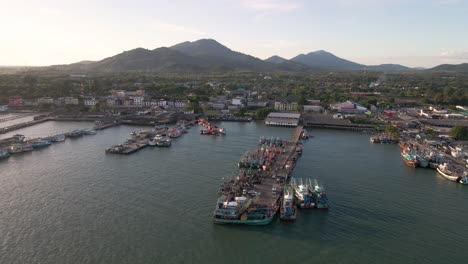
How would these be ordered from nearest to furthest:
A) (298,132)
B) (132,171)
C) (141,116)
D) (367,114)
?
(132,171) → (298,132) → (141,116) → (367,114)

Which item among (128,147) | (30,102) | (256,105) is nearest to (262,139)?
(128,147)

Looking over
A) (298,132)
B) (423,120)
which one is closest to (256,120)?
(298,132)

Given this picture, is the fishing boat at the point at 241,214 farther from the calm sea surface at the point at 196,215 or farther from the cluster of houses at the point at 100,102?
the cluster of houses at the point at 100,102

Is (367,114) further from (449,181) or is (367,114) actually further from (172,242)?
(172,242)

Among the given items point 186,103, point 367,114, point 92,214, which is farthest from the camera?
point 186,103

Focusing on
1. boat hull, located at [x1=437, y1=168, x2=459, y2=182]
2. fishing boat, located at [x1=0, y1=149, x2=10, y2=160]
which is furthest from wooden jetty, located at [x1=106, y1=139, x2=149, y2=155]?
boat hull, located at [x1=437, y1=168, x2=459, y2=182]

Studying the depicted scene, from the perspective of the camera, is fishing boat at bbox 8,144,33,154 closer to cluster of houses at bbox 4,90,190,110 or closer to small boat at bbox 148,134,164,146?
small boat at bbox 148,134,164,146

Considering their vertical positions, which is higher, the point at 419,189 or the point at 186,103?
the point at 186,103
